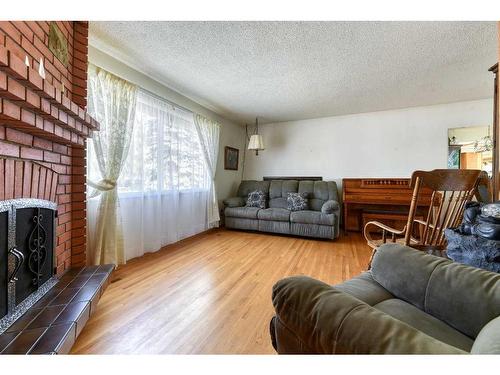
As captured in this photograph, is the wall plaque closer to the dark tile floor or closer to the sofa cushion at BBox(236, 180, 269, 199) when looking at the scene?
the dark tile floor

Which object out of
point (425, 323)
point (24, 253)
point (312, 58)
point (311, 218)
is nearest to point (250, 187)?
point (311, 218)

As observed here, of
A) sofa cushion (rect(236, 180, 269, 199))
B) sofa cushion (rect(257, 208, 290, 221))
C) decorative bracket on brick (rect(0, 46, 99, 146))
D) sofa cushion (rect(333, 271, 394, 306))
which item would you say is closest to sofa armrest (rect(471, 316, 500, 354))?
sofa cushion (rect(333, 271, 394, 306))

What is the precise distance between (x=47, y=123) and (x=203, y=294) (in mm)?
1531

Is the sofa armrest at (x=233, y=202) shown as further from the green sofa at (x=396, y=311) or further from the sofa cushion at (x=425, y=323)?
the sofa cushion at (x=425, y=323)

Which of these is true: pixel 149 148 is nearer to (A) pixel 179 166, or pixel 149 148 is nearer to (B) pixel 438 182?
(A) pixel 179 166

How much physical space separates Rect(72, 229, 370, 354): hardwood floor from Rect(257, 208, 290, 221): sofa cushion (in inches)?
21.6

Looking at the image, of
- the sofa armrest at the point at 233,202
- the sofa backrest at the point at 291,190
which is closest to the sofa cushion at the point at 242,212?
the sofa armrest at the point at 233,202

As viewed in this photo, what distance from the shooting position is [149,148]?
2732mm

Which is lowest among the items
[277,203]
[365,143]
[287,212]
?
[287,212]

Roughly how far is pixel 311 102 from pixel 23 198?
3.55 m

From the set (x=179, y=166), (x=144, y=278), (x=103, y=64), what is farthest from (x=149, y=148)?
(x=144, y=278)

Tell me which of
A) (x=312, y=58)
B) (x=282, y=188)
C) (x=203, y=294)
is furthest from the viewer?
(x=282, y=188)

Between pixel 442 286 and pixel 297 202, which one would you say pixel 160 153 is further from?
pixel 442 286

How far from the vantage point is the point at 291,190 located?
427cm
